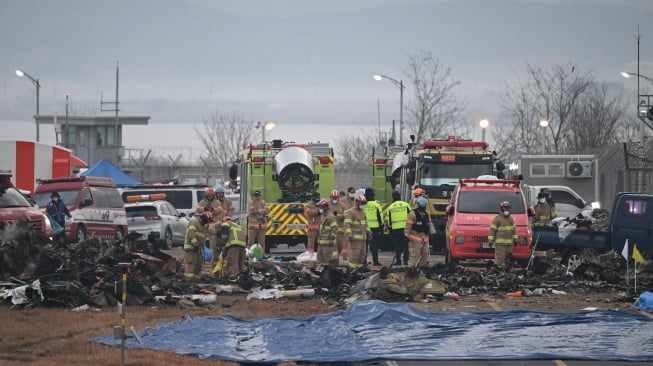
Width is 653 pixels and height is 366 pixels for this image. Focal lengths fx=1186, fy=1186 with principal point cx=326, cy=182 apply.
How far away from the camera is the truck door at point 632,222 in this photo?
23.1 meters

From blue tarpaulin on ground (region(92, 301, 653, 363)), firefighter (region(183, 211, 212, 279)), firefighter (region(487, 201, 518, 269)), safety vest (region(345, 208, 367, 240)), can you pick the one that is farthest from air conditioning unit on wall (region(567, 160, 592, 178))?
blue tarpaulin on ground (region(92, 301, 653, 363))

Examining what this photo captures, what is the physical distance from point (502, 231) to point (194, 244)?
243 inches

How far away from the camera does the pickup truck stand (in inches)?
910

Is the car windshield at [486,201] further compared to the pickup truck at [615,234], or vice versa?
the car windshield at [486,201]

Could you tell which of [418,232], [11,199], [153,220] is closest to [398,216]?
[418,232]

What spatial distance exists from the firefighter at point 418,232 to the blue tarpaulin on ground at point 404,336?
24.3 ft

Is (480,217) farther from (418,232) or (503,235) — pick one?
(503,235)

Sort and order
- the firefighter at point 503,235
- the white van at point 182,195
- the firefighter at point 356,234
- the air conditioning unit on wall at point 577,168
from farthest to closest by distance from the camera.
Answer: the air conditioning unit on wall at point 577,168 → the white van at point 182,195 → the firefighter at point 356,234 → the firefighter at point 503,235

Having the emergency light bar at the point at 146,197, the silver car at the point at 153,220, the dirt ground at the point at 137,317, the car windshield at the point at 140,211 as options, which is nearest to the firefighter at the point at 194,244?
the dirt ground at the point at 137,317

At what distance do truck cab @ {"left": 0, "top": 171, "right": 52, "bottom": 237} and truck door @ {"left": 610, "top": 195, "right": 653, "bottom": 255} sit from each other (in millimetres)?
11712

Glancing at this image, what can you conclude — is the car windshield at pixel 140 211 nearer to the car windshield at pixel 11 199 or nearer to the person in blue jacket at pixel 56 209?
the person in blue jacket at pixel 56 209

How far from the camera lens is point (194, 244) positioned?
21.8 m

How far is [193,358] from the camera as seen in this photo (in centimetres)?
1319

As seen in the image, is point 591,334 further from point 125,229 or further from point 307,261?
point 125,229
